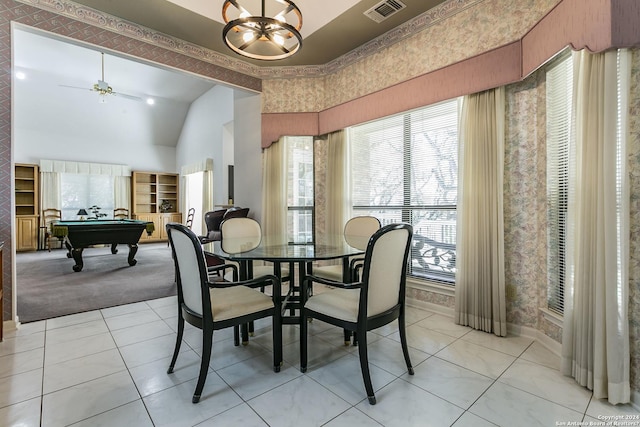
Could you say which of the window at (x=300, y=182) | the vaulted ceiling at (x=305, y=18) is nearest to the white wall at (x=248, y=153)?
the window at (x=300, y=182)

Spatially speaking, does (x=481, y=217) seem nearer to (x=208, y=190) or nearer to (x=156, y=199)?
(x=208, y=190)

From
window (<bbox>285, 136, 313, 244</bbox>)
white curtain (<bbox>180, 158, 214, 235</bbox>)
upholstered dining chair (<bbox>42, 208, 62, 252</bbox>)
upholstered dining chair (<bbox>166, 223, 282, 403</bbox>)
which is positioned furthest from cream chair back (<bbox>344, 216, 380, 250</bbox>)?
upholstered dining chair (<bbox>42, 208, 62, 252</bbox>)

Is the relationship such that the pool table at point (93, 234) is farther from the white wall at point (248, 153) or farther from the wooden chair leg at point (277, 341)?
the wooden chair leg at point (277, 341)

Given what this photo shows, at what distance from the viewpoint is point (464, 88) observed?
2.67 m

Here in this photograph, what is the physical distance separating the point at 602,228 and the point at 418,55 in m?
2.36

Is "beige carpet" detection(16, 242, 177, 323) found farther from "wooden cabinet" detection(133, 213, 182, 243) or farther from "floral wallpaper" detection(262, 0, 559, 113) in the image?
"floral wallpaper" detection(262, 0, 559, 113)

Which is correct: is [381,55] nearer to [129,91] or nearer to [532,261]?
[532,261]

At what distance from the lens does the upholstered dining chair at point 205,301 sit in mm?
1634

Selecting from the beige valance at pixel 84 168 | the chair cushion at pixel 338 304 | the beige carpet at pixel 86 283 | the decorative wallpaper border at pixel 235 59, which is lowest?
the beige carpet at pixel 86 283

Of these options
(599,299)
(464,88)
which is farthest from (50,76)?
(599,299)

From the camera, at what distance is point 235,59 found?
3.98 meters

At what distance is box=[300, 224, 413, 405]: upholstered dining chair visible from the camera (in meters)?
1.64

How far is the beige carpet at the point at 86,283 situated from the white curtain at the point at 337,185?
2265 mm

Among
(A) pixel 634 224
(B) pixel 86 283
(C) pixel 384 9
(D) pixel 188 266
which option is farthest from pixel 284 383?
(B) pixel 86 283
